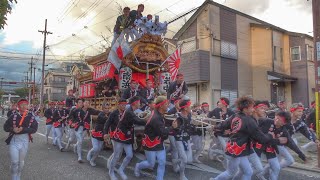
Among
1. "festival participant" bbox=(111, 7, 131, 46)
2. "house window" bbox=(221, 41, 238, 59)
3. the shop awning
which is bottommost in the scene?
the shop awning

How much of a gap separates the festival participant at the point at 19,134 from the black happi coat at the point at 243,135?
3.99 meters

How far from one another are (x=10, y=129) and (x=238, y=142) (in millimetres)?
4415

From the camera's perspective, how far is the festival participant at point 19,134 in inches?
243

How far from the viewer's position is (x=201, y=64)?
2091 cm

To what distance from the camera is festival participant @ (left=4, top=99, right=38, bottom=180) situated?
6180mm

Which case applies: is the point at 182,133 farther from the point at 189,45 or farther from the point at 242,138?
the point at 189,45

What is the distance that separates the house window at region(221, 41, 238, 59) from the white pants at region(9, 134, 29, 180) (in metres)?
17.6

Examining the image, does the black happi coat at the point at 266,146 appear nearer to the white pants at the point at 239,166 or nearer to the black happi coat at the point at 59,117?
the white pants at the point at 239,166

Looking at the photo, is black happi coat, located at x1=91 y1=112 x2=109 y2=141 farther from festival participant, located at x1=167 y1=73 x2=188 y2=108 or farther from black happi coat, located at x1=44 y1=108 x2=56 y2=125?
black happi coat, located at x1=44 y1=108 x2=56 y2=125

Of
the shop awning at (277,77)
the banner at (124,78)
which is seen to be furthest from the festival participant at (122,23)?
the shop awning at (277,77)

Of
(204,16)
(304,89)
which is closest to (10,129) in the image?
(204,16)

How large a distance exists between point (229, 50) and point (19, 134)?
726 inches

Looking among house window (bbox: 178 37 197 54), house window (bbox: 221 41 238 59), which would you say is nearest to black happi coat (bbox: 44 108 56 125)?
house window (bbox: 178 37 197 54)

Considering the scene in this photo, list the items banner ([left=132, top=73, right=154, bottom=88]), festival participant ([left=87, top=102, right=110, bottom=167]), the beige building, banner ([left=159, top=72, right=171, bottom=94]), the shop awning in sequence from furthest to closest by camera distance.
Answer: the shop awning
the beige building
banner ([left=159, top=72, right=171, bottom=94])
banner ([left=132, top=73, right=154, bottom=88])
festival participant ([left=87, top=102, right=110, bottom=167])
